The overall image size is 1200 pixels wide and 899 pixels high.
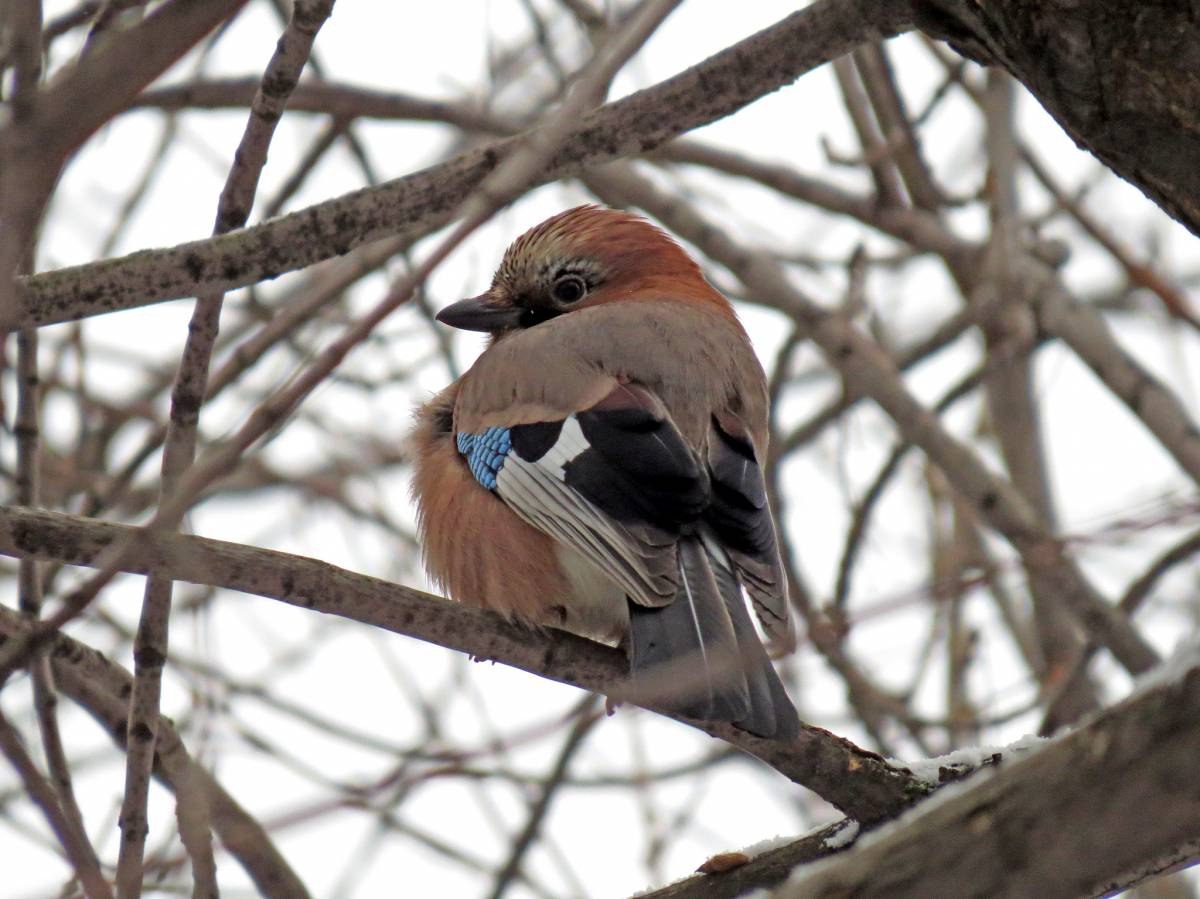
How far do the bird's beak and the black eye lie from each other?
14 cm

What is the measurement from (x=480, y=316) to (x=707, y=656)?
202cm

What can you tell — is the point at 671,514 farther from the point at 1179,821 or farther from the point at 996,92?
the point at 996,92

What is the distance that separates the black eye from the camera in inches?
202

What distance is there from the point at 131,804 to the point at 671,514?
4.62ft

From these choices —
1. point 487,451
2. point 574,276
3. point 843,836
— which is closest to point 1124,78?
point 843,836

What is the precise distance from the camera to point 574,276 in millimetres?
5148

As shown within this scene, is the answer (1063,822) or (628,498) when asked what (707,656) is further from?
(1063,822)

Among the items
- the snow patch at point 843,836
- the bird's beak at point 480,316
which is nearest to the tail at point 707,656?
the snow patch at point 843,836

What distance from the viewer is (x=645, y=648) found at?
3398 mm

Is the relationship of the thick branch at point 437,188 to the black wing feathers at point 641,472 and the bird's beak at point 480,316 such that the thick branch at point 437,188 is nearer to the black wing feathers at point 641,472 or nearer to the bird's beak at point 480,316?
the black wing feathers at point 641,472

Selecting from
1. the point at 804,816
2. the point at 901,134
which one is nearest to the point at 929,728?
the point at 804,816

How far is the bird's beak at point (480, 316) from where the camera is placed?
5000 mm

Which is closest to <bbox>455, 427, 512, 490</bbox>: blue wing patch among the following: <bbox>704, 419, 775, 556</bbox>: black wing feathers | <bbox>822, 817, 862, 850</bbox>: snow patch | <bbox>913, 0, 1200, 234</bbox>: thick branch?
<bbox>704, 419, 775, 556</bbox>: black wing feathers

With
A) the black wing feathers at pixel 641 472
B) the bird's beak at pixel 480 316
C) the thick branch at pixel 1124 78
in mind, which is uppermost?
the bird's beak at pixel 480 316
